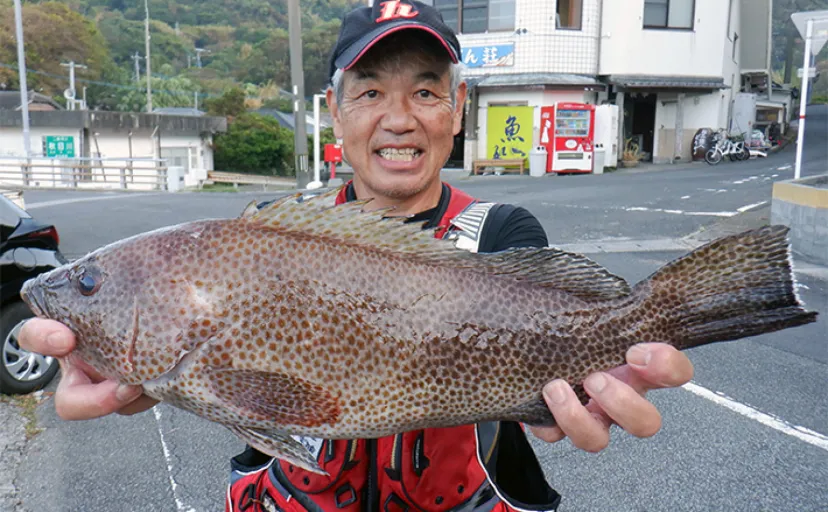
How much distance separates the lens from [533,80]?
2505 centimetres

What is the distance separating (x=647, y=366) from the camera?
1851 millimetres

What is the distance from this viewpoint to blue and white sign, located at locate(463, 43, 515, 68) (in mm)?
25750

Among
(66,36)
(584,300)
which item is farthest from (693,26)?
(66,36)

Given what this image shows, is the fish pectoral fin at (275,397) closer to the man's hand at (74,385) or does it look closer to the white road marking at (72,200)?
the man's hand at (74,385)

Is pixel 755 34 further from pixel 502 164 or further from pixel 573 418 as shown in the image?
pixel 573 418

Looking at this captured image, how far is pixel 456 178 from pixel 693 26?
1182cm

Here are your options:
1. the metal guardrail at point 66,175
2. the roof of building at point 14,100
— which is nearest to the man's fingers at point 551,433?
the metal guardrail at point 66,175

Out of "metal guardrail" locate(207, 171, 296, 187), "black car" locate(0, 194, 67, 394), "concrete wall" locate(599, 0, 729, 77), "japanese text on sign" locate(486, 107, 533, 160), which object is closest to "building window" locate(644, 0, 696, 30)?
"concrete wall" locate(599, 0, 729, 77)

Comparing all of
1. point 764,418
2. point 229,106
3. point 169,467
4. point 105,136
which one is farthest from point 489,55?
point 229,106

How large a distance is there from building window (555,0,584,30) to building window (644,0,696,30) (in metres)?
2.82

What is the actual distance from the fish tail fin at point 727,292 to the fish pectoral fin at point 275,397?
98cm

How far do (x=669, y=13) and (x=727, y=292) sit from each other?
28332 millimetres

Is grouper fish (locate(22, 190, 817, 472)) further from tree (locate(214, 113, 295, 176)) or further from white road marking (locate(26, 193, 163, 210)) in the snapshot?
tree (locate(214, 113, 295, 176))

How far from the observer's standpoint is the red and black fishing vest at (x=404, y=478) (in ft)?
6.90
